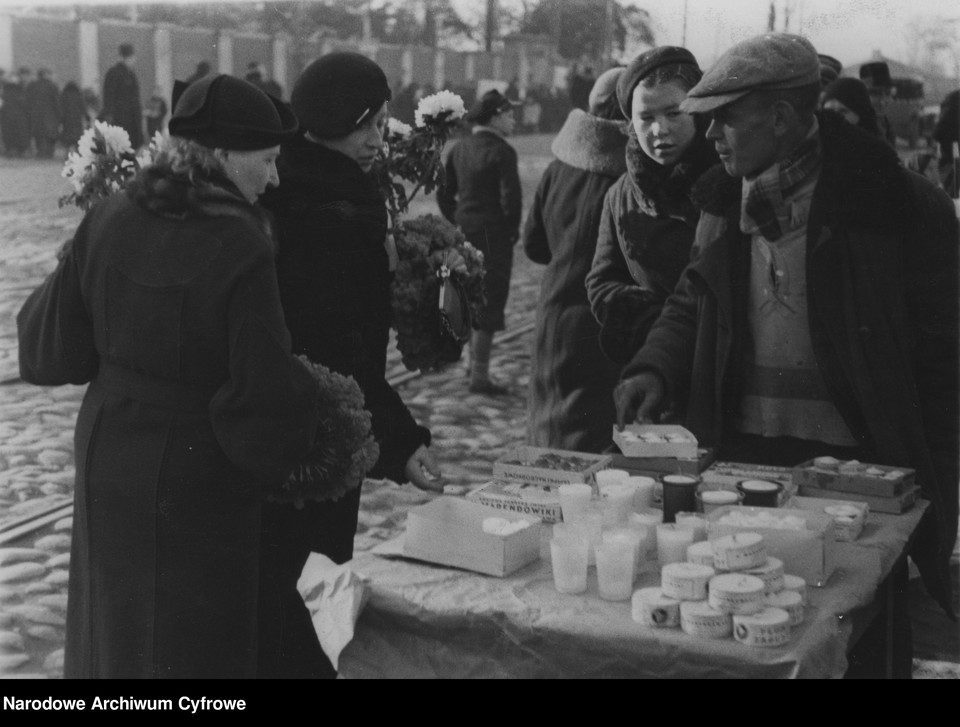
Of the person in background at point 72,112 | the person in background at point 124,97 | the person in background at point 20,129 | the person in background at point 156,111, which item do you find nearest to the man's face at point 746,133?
the person in background at point 156,111

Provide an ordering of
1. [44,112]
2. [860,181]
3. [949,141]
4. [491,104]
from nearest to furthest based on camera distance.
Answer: [860,181] → [949,141] → [491,104] → [44,112]

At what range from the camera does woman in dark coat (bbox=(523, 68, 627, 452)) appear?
3.97 m

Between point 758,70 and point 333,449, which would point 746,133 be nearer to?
point 758,70

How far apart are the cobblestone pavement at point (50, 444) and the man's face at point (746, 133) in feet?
3.25

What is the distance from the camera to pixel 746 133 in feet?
9.11

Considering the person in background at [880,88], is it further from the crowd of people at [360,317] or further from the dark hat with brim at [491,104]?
the dark hat with brim at [491,104]

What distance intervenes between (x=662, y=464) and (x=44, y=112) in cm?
335

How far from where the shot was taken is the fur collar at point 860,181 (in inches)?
109

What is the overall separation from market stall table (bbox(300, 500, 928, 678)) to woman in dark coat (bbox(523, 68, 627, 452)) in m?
2.02

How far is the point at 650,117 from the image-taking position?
3.28 metres

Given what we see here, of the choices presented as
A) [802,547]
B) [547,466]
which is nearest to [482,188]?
[547,466]

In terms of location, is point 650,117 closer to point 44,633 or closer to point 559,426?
point 559,426

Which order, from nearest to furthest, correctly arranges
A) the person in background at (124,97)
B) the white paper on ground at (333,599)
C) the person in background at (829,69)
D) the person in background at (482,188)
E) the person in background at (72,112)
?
the white paper on ground at (333,599) < the person in background at (829,69) < the person in background at (72,112) < the person in background at (124,97) < the person in background at (482,188)
